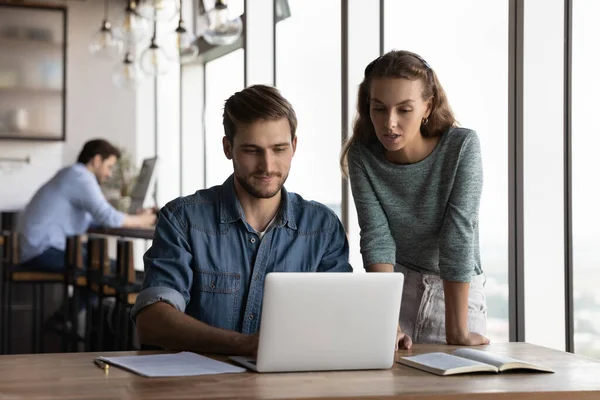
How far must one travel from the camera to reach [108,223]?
6.14 meters

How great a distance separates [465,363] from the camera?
1849 mm

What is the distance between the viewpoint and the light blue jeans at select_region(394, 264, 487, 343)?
251cm

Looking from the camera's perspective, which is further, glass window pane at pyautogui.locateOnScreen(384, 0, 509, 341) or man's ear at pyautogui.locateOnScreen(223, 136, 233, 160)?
glass window pane at pyautogui.locateOnScreen(384, 0, 509, 341)

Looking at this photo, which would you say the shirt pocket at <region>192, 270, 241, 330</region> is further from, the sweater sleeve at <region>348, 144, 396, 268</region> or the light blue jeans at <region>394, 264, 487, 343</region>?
the light blue jeans at <region>394, 264, 487, 343</region>

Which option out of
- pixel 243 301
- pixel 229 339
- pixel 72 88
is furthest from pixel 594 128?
pixel 72 88

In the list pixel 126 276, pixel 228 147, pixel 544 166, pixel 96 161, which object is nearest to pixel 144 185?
pixel 96 161

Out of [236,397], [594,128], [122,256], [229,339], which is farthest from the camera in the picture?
[122,256]

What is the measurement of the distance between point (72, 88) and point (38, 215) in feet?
8.42

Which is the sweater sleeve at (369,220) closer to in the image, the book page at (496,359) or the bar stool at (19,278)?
the book page at (496,359)

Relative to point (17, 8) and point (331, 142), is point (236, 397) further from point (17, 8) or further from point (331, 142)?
point (17, 8)

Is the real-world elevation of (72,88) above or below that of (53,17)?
below

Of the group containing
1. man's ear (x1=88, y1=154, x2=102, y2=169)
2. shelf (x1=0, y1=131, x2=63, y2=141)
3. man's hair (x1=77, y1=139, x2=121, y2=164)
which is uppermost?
shelf (x1=0, y1=131, x2=63, y2=141)

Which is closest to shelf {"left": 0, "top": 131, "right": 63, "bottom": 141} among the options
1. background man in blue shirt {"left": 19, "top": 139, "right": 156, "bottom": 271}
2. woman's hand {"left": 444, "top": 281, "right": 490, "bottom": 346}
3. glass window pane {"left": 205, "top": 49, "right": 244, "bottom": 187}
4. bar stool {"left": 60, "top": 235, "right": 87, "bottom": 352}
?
glass window pane {"left": 205, "top": 49, "right": 244, "bottom": 187}

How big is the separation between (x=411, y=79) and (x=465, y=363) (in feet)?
2.76
